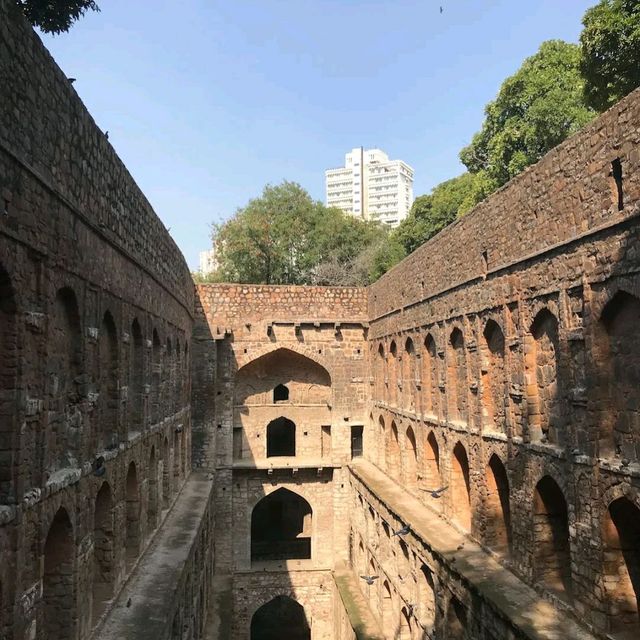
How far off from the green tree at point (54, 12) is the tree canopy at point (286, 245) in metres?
17.5

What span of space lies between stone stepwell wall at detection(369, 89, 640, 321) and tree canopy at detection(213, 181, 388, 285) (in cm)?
1889

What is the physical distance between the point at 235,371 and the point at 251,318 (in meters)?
1.70

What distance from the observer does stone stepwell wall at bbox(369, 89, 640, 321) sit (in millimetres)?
7336

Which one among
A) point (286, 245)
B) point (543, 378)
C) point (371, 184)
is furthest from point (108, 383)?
point (371, 184)

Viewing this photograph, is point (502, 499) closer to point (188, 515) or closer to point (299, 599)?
point (188, 515)

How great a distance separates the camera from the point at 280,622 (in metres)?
23.0

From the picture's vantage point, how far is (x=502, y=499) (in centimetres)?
1131

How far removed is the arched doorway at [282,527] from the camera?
2377 cm

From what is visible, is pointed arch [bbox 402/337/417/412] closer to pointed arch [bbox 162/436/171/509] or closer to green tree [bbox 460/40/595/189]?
pointed arch [bbox 162/436/171/509]

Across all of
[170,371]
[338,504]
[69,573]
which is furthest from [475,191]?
[69,573]

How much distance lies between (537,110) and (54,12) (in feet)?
43.6

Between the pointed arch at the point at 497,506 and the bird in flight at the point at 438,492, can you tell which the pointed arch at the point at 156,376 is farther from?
the pointed arch at the point at 497,506

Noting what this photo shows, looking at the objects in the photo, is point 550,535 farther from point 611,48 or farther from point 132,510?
point 611,48

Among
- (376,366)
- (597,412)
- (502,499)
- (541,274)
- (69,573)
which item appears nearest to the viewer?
(69,573)
